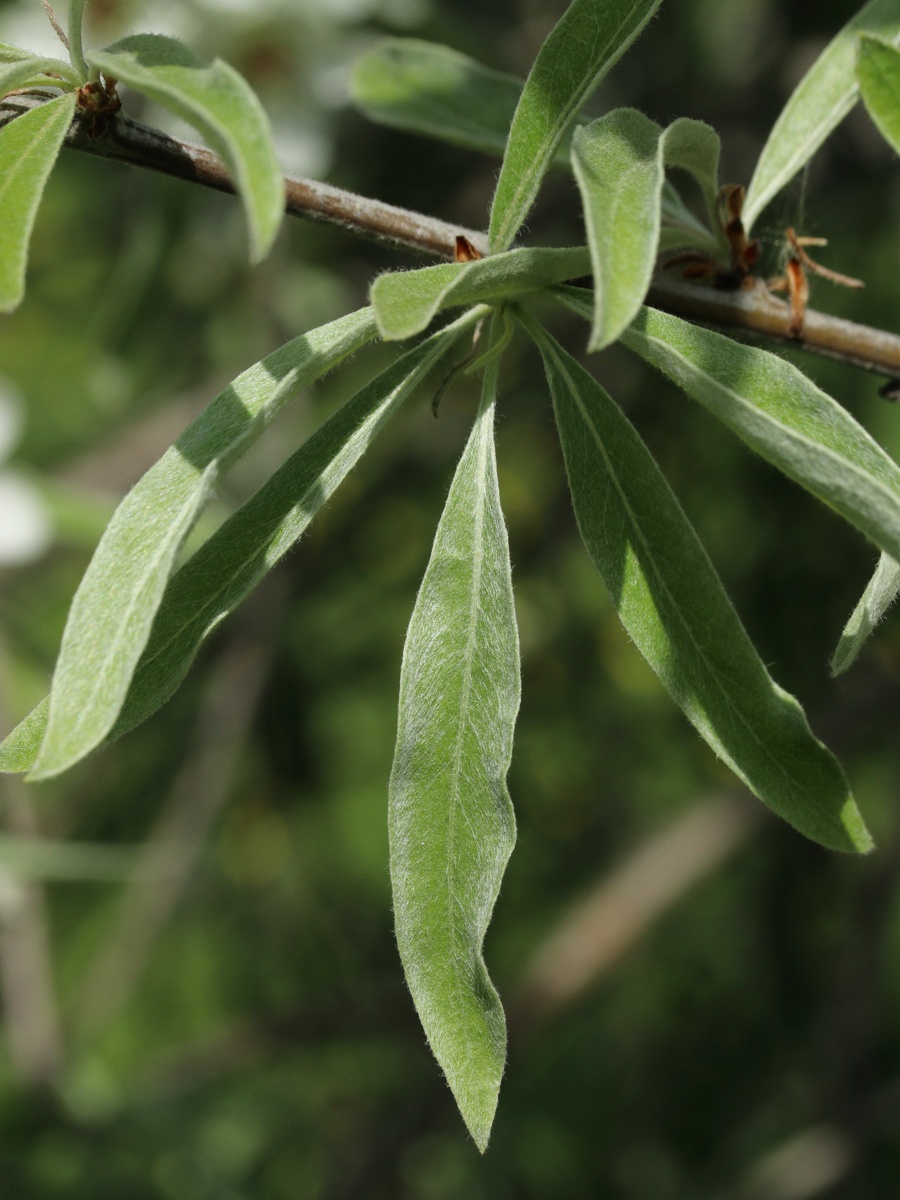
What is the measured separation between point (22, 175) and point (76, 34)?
3.5 inches

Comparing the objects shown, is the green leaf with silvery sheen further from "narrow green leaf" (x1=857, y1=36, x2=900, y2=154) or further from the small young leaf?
the small young leaf

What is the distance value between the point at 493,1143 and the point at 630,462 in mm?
1783

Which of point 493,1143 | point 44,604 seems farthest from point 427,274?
point 44,604

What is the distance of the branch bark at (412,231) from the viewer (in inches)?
23.9

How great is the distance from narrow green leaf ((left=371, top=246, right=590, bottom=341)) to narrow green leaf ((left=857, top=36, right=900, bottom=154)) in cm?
13

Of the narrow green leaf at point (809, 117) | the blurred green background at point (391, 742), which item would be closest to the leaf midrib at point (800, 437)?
the narrow green leaf at point (809, 117)

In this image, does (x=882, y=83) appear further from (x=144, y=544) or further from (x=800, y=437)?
(x=144, y=544)

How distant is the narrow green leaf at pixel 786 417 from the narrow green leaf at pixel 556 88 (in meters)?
0.09

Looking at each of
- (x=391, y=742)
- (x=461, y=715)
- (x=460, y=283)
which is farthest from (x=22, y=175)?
(x=391, y=742)

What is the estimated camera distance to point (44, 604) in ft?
8.82

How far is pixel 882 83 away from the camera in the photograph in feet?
1.70

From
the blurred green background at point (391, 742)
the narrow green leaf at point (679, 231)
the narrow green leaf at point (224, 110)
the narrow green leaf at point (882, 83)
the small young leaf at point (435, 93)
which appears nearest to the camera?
the narrow green leaf at point (224, 110)

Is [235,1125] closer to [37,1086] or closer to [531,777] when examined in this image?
[37,1086]

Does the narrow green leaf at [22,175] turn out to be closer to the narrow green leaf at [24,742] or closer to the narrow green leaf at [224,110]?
the narrow green leaf at [224,110]
